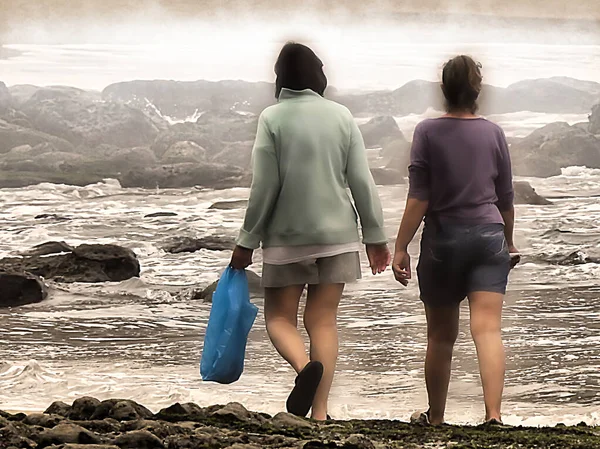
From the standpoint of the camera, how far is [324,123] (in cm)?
396

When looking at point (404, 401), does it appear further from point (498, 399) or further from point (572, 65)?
point (572, 65)

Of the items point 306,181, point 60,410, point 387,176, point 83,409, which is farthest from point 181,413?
point 387,176

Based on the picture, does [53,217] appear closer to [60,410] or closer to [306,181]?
[60,410]

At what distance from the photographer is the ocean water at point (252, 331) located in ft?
15.9

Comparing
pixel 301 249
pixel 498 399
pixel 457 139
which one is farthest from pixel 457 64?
pixel 498 399

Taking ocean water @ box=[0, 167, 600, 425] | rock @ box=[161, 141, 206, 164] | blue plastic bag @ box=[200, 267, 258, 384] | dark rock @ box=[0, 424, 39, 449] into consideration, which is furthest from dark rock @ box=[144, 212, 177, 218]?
dark rock @ box=[0, 424, 39, 449]

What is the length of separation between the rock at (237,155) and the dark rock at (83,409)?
5.59 ft

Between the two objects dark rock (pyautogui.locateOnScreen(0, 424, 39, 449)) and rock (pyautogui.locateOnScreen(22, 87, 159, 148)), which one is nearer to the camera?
dark rock (pyautogui.locateOnScreen(0, 424, 39, 449))

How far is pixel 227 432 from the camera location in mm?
3488

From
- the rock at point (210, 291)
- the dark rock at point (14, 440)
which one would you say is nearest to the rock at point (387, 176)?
the rock at point (210, 291)

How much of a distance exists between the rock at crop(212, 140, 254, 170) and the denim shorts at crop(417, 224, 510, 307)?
164cm

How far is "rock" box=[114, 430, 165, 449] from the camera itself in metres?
3.23

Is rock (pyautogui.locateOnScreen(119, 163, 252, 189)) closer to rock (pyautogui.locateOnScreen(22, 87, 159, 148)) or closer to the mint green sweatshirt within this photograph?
rock (pyautogui.locateOnScreen(22, 87, 159, 148))

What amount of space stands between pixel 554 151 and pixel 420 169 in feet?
5.64
